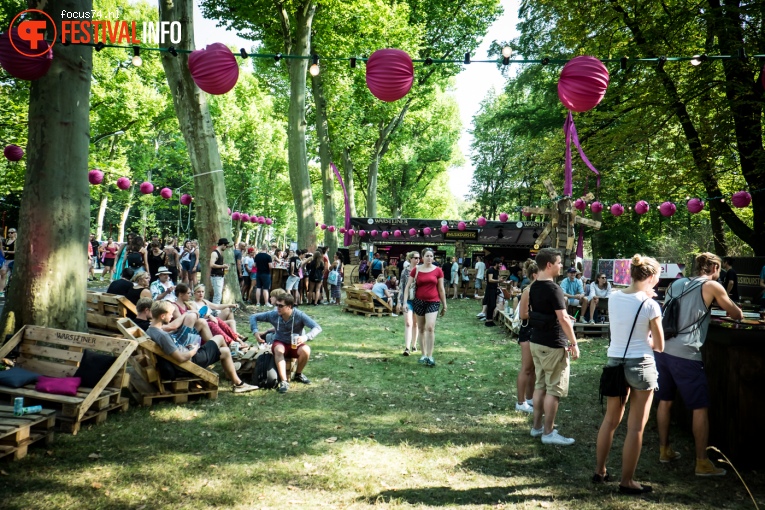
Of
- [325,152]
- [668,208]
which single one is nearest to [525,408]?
[668,208]

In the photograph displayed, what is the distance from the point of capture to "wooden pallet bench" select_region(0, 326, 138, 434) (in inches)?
183

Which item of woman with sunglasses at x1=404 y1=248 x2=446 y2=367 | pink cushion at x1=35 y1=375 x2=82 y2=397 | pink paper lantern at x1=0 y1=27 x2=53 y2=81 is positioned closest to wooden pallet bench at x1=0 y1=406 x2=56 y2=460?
pink cushion at x1=35 y1=375 x2=82 y2=397

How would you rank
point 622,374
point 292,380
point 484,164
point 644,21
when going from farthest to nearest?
point 484,164
point 644,21
point 292,380
point 622,374

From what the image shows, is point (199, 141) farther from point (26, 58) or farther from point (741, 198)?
point (741, 198)

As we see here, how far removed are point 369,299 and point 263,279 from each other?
3095 mm

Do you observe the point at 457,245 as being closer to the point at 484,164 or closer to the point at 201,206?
the point at 484,164

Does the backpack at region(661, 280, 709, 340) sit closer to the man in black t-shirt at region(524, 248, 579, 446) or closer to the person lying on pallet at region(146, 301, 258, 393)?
the man in black t-shirt at region(524, 248, 579, 446)

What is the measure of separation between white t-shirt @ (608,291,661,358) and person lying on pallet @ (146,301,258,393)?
4.30 metres

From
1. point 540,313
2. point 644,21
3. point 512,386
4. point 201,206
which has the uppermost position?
point 644,21

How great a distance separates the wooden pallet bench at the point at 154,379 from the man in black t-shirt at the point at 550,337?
3.64 meters

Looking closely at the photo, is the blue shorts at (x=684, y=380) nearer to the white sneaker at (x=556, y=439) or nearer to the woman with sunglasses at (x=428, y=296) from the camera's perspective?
the white sneaker at (x=556, y=439)

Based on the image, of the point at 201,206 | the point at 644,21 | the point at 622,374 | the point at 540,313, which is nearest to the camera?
the point at 622,374

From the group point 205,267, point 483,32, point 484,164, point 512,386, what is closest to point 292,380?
point 512,386

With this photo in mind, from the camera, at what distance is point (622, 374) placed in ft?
12.9
